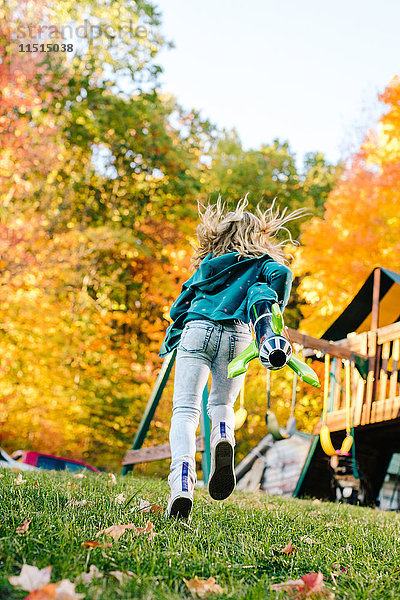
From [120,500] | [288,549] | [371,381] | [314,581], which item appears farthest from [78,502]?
[371,381]

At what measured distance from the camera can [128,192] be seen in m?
18.1

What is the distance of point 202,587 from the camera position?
149cm

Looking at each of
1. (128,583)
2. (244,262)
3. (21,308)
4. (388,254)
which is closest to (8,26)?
(21,308)

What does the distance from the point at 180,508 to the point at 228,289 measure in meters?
1.07

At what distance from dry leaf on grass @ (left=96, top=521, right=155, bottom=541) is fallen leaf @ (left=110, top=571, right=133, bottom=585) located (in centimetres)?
34

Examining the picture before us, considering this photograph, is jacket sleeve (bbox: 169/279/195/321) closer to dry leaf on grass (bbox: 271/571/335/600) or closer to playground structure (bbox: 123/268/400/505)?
dry leaf on grass (bbox: 271/571/335/600)

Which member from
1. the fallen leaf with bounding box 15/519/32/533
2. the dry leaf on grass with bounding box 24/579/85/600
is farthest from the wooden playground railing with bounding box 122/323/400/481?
the dry leaf on grass with bounding box 24/579/85/600

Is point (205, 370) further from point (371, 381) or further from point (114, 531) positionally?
point (371, 381)

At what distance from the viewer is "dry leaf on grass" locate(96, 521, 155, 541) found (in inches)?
73.0

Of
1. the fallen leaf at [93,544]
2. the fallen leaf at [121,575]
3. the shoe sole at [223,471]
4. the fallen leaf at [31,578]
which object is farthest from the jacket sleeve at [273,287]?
the fallen leaf at [31,578]

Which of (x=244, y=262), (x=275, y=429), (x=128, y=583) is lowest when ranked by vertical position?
(x=128, y=583)

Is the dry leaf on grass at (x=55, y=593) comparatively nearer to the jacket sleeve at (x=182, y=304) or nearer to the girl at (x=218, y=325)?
the girl at (x=218, y=325)

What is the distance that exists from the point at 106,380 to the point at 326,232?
19.0ft

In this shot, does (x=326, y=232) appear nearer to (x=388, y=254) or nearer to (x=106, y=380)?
(x=388, y=254)
